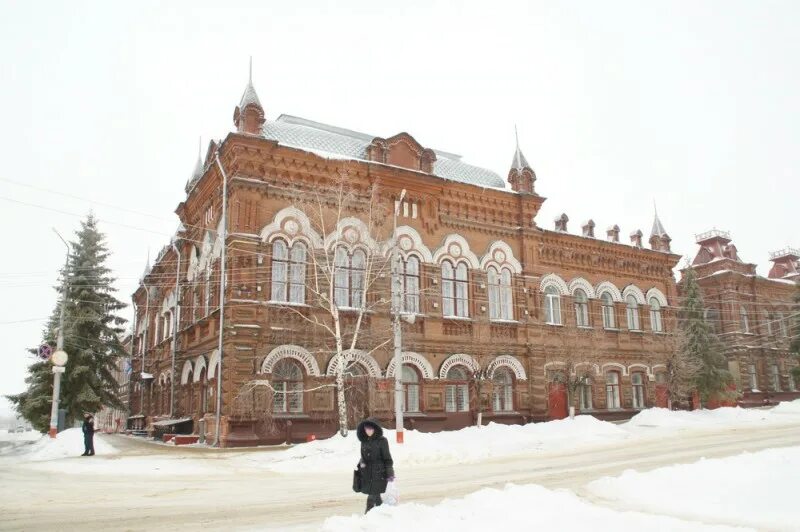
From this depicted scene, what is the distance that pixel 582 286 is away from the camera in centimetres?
3278

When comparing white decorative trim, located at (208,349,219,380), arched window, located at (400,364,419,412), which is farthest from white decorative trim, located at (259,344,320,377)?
arched window, located at (400,364,419,412)

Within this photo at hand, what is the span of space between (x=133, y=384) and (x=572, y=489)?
38.4 meters

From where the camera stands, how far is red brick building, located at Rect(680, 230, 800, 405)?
4350cm

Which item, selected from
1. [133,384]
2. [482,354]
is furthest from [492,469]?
[133,384]

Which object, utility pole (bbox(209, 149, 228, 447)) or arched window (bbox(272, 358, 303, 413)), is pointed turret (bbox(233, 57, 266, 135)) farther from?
arched window (bbox(272, 358, 303, 413))

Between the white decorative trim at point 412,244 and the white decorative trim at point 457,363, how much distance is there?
13.6ft

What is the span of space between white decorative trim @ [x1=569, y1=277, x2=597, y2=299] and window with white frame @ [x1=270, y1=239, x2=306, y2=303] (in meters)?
14.6

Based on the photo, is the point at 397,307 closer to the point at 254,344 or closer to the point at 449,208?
the point at 254,344

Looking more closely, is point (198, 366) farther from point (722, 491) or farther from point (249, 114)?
point (722, 491)

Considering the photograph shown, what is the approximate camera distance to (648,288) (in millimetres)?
35875

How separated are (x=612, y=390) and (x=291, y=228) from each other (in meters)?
18.8

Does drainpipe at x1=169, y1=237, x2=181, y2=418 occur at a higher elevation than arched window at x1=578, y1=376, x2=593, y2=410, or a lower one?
higher

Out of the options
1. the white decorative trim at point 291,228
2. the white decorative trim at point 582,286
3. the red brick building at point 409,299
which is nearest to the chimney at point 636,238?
the red brick building at point 409,299

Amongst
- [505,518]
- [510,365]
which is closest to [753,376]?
[510,365]
